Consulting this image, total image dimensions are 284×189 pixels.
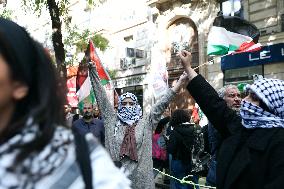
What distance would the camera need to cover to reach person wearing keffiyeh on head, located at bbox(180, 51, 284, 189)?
291cm

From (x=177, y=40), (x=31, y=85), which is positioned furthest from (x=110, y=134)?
(x=177, y=40)

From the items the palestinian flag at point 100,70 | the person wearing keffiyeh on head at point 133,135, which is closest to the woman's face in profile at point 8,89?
the person wearing keffiyeh on head at point 133,135

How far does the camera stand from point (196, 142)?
7.63 metres

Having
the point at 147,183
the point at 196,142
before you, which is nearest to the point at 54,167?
the point at 147,183

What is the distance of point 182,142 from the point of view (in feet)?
25.4

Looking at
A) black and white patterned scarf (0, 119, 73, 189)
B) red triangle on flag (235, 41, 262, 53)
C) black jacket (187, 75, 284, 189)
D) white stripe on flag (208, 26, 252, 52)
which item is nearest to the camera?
black and white patterned scarf (0, 119, 73, 189)

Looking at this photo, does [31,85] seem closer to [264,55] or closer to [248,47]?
[248,47]

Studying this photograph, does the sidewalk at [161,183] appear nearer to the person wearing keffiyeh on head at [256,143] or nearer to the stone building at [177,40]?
the stone building at [177,40]

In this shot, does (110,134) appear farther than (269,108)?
Yes

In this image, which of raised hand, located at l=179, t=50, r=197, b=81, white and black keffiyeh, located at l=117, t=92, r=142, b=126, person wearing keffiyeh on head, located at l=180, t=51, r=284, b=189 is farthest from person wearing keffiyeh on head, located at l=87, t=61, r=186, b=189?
person wearing keffiyeh on head, located at l=180, t=51, r=284, b=189

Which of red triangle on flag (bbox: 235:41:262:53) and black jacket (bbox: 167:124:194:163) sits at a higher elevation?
red triangle on flag (bbox: 235:41:262:53)

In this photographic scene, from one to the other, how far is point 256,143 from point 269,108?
0.96ft

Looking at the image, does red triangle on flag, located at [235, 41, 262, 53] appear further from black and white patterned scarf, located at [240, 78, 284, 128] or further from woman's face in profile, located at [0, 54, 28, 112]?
woman's face in profile, located at [0, 54, 28, 112]

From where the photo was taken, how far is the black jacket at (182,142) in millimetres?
7695
